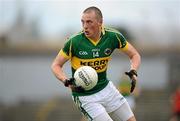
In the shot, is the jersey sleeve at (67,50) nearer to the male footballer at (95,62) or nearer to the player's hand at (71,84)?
the male footballer at (95,62)

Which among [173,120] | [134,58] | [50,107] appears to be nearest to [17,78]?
[50,107]

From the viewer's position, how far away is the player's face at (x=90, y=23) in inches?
398

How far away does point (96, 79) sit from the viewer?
9984mm

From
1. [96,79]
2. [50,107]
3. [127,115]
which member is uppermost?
[96,79]

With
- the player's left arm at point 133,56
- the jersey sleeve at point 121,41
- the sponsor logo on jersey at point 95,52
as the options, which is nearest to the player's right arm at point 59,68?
the sponsor logo on jersey at point 95,52

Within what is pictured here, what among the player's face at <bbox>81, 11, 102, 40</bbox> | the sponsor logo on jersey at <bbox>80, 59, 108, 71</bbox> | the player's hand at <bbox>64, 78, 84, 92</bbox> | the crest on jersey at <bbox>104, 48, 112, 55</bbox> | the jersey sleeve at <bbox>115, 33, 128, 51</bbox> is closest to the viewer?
the player's hand at <bbox>64, 78, 84, 92</bbox>

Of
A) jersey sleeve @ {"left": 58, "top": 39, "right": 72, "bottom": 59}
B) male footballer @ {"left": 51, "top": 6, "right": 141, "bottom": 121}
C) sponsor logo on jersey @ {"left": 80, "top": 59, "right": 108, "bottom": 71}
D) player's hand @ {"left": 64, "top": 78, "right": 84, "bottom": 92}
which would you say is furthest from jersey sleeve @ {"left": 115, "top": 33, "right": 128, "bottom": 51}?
A: player's hand @ {"left": 64, "top": 78, "right": 84, "bottom": 92}

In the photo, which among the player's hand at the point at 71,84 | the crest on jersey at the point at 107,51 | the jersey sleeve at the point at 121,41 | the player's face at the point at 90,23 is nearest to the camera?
the player's hand at the point at 71,84

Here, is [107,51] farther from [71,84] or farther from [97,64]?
[71,84]

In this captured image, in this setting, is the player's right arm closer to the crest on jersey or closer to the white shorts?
the white shorts

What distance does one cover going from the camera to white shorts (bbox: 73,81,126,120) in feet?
33.4

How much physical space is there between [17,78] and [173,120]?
11.3 meters

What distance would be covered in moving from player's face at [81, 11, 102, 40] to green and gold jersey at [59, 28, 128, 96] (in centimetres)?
14

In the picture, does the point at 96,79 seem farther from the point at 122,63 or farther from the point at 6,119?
the point at 122,63
